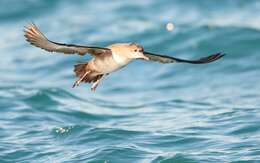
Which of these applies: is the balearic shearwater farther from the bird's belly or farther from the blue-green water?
the blue-green water

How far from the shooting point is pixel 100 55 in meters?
11.0

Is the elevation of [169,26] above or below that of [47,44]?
above

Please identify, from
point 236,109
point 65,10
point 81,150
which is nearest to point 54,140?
point 81,150

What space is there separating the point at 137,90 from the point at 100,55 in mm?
6781

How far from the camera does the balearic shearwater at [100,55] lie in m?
10.6

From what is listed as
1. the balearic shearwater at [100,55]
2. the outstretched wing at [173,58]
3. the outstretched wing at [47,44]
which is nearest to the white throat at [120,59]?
the balearic shearwater at [100,55]

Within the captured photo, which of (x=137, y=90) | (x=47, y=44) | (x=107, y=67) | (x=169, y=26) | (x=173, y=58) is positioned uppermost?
(x=169, y=26)

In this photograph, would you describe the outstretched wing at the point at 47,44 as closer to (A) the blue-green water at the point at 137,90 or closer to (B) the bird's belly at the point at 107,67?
(B) the bird's belly at the point at 107,67

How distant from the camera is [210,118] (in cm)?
1502

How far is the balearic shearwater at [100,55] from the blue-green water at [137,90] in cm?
167

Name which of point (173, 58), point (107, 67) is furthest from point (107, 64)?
point (173, 58)

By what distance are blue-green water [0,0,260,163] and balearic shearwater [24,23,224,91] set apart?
5.47ft

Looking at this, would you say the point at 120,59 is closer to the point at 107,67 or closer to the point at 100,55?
the point at 107,67

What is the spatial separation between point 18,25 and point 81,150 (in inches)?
413
